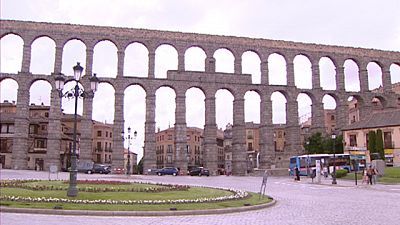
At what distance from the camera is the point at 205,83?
71.0 m

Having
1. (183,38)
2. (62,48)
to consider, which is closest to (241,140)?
(183,38)

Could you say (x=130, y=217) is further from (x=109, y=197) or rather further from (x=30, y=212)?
(x=109, y=197)

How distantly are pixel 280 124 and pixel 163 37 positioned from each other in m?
63.4

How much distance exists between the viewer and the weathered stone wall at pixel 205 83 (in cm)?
6556

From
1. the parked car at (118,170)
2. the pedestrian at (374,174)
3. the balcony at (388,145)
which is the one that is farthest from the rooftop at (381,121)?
the parked car at (118,170)

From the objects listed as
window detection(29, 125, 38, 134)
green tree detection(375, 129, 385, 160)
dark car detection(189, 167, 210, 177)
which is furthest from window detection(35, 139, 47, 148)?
green tree detection(375, 129, 385, 160)

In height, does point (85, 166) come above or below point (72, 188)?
above

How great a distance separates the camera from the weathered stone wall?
215 feet

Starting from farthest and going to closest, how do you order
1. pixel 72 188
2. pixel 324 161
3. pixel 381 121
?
1. pixel 381 121
2. pixel 324 161
3. pixel 72 188

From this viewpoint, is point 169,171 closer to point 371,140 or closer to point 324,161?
point 324,161

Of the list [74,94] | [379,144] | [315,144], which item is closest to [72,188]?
[74,94]

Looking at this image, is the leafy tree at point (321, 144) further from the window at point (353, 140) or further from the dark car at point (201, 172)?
the dark car at point (201, 172)

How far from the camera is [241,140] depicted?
7075cm

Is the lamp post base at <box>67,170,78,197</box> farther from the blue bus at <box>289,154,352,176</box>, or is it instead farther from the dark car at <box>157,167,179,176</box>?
the dark car at <box>157,167,179,176</box>
